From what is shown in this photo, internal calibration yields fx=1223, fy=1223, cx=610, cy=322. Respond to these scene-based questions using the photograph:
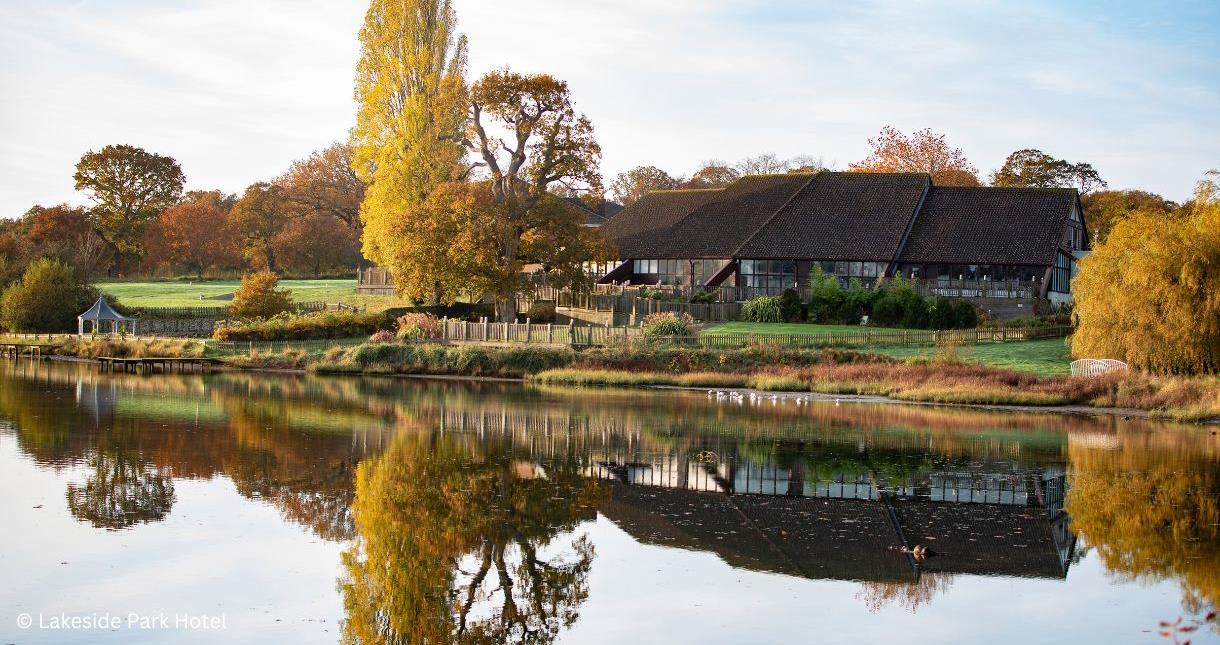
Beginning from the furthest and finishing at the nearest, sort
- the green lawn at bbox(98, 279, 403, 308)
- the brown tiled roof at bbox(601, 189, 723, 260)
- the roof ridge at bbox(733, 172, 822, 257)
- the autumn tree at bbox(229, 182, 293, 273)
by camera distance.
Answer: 1. the autumn tree at bbox(229, 182, 293, 273)
2. the green lawn at bbox(98, 279, 403, 308)
3. the brown tiled roof at bbox(601, 189, 723, 260)
4. the roof ridge at bbox(733, 172, 822, 257)

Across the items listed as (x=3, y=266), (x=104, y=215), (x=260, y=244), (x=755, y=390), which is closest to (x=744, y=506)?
(x=755, y=390)

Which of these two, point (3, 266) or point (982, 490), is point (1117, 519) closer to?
point (982, 490)

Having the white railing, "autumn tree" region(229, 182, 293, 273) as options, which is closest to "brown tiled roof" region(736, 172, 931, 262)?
the white railing

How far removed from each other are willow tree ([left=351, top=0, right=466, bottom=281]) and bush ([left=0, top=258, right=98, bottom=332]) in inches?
725

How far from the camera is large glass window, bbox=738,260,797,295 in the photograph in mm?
66062

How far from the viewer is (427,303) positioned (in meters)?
65.6

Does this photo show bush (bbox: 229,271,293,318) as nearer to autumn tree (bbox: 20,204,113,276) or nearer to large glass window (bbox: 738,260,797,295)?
large glass window (bbox: 738,260,797,295)

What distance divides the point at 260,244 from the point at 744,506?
80.0 m

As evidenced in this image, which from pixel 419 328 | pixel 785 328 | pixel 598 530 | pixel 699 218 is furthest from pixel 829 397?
pixel 699 218

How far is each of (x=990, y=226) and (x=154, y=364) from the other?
4329 centimetres

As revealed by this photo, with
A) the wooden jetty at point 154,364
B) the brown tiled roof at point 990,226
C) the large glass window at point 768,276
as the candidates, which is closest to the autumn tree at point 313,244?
the wooden jetty at point 154,364

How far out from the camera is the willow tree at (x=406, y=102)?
64.0 m

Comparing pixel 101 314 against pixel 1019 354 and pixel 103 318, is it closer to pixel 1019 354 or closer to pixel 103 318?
pixel 103 318

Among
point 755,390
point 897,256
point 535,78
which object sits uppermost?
point 535,78
